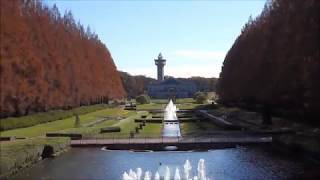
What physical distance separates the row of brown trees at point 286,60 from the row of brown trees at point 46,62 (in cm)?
1442

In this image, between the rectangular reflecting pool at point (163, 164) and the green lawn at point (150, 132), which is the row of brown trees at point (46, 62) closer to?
the rectangular reflecting pool at point (163, 164)

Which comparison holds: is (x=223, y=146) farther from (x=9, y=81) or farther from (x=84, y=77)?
(x=84, y=77)

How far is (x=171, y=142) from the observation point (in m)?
31.1

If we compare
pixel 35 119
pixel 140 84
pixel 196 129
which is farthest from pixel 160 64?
pixel 196 129

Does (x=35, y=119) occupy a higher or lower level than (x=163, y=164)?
higher

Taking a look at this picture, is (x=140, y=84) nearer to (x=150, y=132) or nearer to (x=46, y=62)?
(x=46, y=62)

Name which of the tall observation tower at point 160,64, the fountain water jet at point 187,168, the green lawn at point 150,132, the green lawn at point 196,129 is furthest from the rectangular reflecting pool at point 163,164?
the tall observation tower at point 160,64

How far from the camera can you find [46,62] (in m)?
40.8

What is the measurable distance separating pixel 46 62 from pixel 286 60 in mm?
17232

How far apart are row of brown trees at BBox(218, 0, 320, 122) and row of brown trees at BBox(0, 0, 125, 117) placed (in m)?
14.4

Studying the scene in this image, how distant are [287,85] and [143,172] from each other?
619 inches

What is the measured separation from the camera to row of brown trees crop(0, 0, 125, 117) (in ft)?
84.0

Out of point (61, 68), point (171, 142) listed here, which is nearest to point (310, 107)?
point (171, 142)

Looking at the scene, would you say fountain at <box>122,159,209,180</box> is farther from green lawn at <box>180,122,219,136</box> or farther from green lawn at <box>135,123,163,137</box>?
green lawn at <box>180,122,219,136</box>
